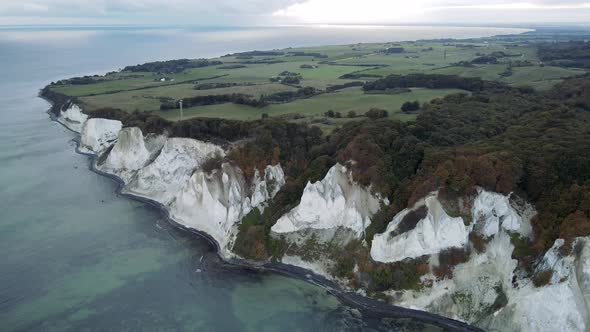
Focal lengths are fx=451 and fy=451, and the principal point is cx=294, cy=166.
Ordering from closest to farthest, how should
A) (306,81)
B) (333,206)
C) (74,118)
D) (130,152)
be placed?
(333,206)
(130,152)
(74,118)
(306,81)

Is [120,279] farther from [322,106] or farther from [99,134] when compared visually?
[322,106]

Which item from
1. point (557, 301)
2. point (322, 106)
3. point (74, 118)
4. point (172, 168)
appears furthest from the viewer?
point (74, 118)

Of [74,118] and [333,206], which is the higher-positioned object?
[74,118]

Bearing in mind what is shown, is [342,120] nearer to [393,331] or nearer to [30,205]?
[393,331]

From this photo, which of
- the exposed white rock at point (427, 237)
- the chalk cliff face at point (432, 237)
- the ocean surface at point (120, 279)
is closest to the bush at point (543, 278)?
the chalk cliff face at point (432, 237)

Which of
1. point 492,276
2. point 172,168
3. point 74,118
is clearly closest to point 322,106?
point 172,168

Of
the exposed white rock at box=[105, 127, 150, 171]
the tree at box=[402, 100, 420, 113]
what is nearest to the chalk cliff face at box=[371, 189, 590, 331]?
the tree at box=[402, 100, 420, 113]

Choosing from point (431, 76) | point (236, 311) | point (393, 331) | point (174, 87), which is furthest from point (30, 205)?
point (431, 76)

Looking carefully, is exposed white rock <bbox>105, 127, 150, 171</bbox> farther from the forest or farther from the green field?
the green field
